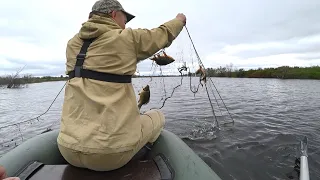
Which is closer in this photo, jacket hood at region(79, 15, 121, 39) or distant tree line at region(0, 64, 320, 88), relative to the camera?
jacket hood at region(79, 15, 121, 39)

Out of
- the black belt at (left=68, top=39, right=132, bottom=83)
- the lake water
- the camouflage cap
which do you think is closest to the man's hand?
the camouflage cap

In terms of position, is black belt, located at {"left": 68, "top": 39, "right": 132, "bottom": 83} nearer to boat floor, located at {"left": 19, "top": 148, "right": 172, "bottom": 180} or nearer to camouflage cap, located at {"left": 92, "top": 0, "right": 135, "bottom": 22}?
camouflage cap, located at {"left": 92, "top": 0, "right": 135, "bottom": 22}

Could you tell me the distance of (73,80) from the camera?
2393mm

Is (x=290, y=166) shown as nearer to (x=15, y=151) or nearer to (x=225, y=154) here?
(x=225, y=154)

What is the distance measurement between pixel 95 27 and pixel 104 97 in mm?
688

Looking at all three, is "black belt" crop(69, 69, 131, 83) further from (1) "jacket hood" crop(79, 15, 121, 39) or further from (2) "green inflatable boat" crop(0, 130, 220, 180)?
(2) "green inflatable boat" crop(0, 130, 220, 180)

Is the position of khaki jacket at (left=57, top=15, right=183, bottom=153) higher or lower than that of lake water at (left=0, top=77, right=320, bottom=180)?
higher

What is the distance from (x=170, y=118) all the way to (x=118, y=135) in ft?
24.1

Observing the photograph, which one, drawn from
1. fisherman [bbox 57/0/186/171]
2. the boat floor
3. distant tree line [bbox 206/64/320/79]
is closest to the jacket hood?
fisherman [bbox 57/0/186/171]

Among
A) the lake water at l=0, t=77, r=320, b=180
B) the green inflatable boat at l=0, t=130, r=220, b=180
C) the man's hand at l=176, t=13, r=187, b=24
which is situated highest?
the man's hand at l=176, t=13, r=187, b=24

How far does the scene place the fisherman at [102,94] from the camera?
7.28 feet

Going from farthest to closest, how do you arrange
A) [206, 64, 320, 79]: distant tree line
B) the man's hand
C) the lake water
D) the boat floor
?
[206, 64, 320, 79]: distant tree line → the lake water → the man's hand → the boat floor

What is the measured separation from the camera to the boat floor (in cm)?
246

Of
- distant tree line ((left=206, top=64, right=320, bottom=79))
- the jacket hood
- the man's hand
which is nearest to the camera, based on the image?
the jacket hood
